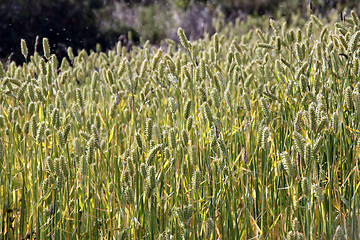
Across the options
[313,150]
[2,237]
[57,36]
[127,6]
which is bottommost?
[2,237]

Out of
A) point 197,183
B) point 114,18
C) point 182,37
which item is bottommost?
point 197,183

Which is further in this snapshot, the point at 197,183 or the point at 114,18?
the point at 114,18

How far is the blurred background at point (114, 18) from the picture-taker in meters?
6.71

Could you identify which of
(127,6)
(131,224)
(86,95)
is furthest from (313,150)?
(127,6)

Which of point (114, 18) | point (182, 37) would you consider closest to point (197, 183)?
point (182, 37)

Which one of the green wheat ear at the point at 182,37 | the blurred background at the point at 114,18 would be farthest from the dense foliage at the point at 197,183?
the blurred background at the point at 114,18

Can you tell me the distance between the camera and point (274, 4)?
338 inches

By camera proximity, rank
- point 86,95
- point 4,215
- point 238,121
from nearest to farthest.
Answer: point 4,215 < point 238,121 < point 86,95

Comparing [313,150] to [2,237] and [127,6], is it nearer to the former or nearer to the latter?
[2,237]

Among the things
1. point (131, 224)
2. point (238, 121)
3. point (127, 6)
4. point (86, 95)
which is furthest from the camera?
point (127, 6)

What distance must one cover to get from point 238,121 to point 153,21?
6.71 metres

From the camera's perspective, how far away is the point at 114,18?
26.2 feet

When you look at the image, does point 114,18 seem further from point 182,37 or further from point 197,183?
point 197,183

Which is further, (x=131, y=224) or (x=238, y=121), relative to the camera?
(x=238, y=121)
